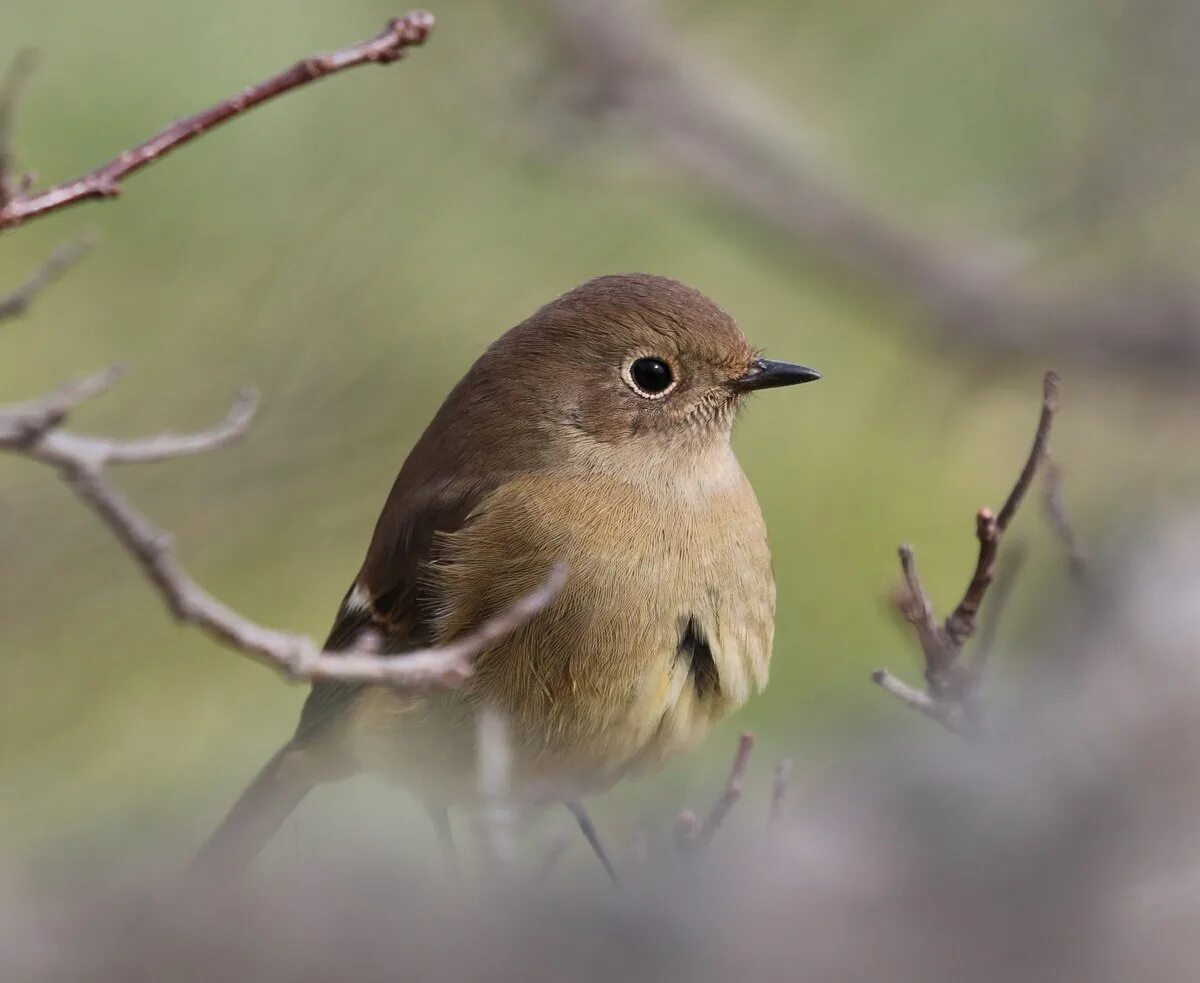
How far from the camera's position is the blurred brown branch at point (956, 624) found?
130 inches

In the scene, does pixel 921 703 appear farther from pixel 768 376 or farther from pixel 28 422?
pixel 28 422

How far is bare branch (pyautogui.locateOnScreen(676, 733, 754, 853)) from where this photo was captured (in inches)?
146

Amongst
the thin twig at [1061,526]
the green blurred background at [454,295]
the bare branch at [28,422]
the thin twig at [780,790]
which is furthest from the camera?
the green blurred background at [454,295]

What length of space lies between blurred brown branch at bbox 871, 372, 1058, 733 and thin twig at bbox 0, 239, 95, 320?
1652mm

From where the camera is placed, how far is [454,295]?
23.0 feet

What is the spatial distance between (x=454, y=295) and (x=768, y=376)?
8.90 feet

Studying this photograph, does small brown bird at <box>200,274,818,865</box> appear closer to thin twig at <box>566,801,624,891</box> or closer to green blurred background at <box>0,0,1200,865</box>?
thin twig at <box>566,801,624,891</box>

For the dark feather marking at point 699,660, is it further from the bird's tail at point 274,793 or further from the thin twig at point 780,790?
the bird's tail at point 274,793

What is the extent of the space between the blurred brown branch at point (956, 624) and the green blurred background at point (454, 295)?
1347mm

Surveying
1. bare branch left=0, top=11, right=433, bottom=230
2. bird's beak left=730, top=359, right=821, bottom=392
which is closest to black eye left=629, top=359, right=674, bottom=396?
bird's beak left=730, top=359, right=821, bottom=392

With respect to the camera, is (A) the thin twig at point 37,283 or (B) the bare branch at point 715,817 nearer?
(A) the thin twig at point 37,283

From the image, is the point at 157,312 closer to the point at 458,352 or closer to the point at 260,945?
the point at 458,352

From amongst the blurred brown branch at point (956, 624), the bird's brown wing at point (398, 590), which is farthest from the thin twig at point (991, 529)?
the bird's brown wing at point (398, 590)

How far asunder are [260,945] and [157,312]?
5.21 m
